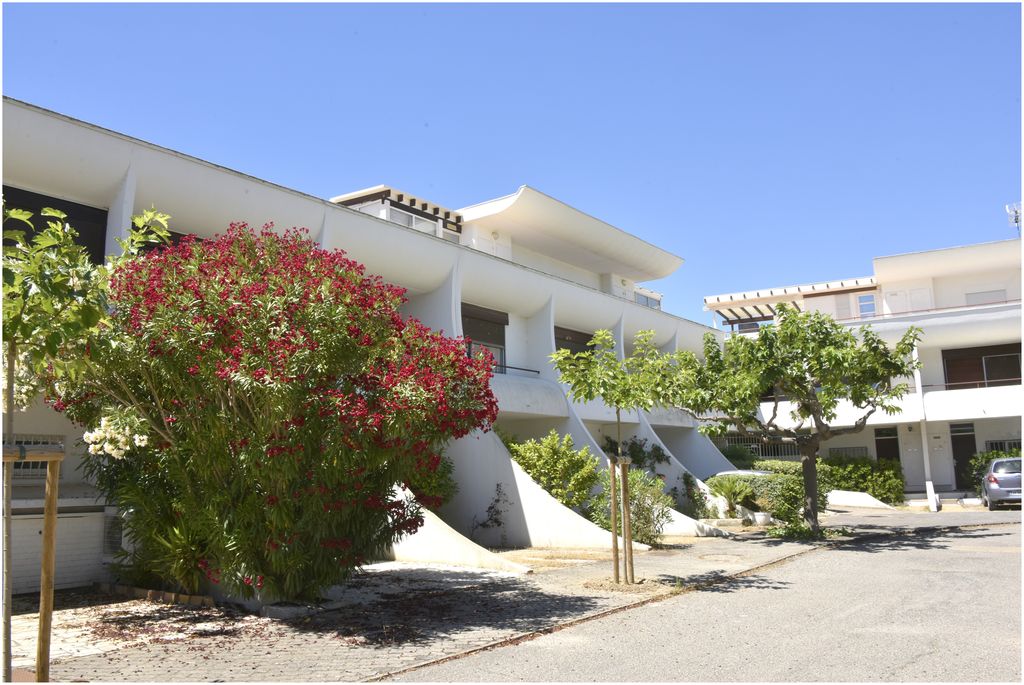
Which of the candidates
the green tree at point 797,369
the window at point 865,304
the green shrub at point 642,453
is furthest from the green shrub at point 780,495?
the window at point 865,304

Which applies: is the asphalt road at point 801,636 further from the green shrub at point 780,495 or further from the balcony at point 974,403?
the balcony at point 974,403

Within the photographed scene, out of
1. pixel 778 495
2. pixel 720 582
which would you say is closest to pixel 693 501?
pixel 778 495

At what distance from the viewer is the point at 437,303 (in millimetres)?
19500

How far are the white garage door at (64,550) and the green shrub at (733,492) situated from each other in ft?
56.0

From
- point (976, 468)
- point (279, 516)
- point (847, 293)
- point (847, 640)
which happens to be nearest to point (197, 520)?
point (279, 516)

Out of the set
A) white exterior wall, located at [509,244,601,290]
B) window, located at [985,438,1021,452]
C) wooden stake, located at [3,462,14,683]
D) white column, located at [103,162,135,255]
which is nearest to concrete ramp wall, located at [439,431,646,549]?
white column, located at [103,162,135,255]

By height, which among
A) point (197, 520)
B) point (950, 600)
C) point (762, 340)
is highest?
point (762, 340)

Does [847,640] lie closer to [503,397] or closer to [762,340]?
[762,340]

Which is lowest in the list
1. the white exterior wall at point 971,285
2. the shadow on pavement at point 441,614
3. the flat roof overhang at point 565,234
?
the shadow on pavement at point 441,614

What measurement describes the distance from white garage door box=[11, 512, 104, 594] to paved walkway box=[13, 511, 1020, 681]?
0.63 m

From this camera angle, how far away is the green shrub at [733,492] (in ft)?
75.7

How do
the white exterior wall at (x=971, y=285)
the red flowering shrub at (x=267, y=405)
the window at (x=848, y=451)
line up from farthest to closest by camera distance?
the window at (x=848, y=451)
the white exterior wall at (x=971, y=285)
the red flowering shrub at (x=267, y=405)

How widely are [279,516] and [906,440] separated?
1153 inches

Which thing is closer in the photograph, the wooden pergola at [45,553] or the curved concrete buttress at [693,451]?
the wooden pergola at [45,553]
